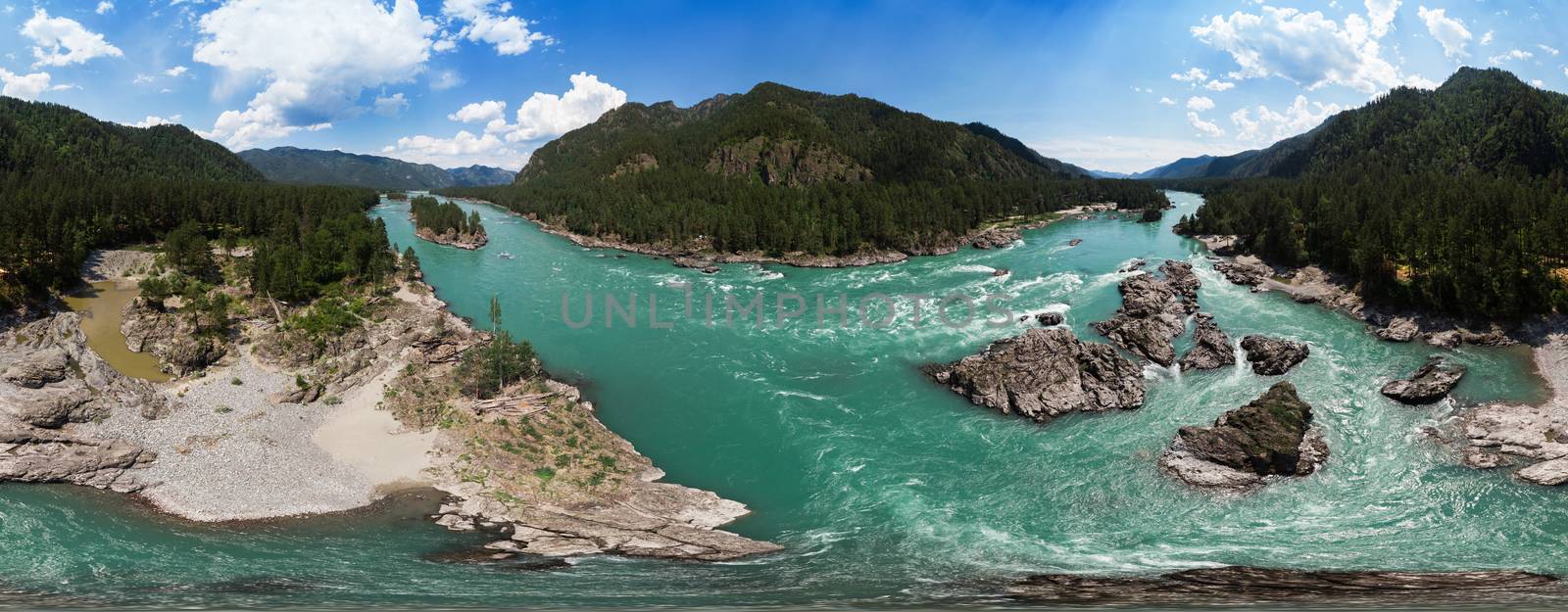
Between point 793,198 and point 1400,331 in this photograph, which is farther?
point 793,198

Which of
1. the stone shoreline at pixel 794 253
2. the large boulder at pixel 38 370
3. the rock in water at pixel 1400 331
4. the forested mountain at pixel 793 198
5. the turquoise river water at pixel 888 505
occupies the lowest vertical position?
the turquoise river water at pixel 888 505

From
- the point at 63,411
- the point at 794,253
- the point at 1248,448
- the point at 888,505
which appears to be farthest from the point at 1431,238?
the point at 63,411

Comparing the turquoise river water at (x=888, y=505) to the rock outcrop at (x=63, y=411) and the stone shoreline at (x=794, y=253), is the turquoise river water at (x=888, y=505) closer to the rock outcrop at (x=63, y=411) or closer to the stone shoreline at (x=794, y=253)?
the rock outcrop at (x=63, y=411)

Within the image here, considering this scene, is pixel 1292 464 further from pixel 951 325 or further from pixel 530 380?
pixel 530 380

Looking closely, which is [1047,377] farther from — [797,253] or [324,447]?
[797,253]

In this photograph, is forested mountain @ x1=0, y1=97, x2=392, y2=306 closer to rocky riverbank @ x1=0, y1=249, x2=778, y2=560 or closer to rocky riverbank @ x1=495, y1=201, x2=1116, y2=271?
rocky riverbank @ x1=0, y1=249, x2=778, y2=560

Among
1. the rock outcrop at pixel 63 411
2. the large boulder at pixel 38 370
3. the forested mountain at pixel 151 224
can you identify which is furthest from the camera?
the forested mountain at pixel 151 224

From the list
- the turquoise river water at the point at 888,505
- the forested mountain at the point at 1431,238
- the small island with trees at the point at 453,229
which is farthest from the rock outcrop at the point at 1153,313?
the small island with trees at the point at 453,229
